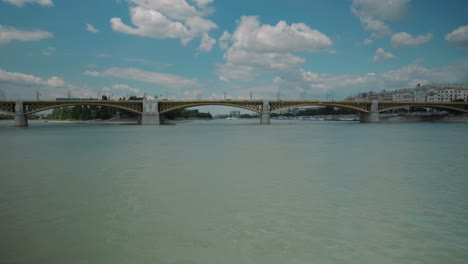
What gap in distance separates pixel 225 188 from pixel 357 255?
667cm

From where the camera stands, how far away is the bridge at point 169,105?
245 ft

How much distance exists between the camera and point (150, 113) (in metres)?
82.0

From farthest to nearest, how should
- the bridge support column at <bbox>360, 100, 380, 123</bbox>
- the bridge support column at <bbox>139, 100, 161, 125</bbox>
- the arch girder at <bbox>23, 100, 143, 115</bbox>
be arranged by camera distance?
the bridge support column at <bbox>360, 100, 380, 123</bbox>
the bridge support column at <bbox>139, 100, 161, 125</bbox>
the arch girder at <bbox>23, 100, 143, 115</bbox>

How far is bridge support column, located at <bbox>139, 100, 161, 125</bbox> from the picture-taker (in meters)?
81.9

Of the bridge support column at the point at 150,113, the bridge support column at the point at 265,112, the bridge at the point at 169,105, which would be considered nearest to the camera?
the bridge at the point at 169,105

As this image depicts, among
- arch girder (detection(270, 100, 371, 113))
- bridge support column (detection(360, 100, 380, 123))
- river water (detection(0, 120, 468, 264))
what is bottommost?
river water (detection(0, 120, 468, 264))

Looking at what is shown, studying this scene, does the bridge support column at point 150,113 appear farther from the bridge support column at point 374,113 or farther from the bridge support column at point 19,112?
the bridge support column at point 374,113

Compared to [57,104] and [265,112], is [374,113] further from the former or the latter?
[57,104]

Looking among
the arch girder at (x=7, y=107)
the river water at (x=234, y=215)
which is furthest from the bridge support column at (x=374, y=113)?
the arch girder at (x=7, y=107)

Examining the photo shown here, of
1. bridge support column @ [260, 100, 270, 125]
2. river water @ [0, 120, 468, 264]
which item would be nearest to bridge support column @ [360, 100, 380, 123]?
bridge support column @ [260, 100, 270, 125]

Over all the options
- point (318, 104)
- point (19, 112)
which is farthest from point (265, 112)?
point (19, 112)

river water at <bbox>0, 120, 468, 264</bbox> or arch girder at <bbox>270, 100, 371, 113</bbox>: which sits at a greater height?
arch girder at <bbox>270, 100, 371, 113</bbox>

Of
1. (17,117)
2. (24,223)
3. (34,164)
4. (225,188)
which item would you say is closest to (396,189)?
(225,188)

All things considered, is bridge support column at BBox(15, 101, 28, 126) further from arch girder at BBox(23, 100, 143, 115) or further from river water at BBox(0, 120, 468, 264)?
river water at BBox(0, 120, 468, 264)
